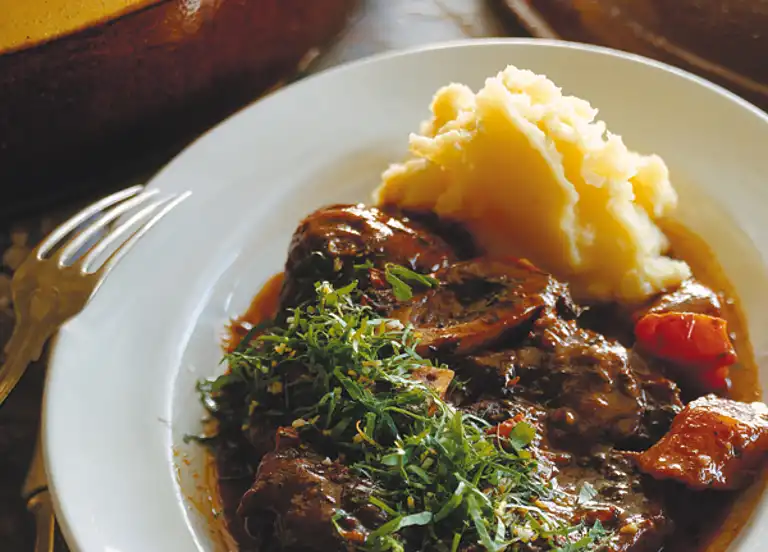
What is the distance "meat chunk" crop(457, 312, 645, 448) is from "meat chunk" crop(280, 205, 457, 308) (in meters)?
0.60

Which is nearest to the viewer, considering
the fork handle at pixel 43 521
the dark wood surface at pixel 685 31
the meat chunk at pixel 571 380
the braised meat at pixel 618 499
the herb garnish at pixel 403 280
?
the braised meat at pixel 618 499

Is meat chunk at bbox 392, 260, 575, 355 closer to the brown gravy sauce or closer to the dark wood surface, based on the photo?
the brown gravy sauce

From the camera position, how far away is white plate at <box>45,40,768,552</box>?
3.07m

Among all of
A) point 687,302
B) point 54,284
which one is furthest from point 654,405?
point 54,284

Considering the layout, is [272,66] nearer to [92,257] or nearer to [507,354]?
[92,257]

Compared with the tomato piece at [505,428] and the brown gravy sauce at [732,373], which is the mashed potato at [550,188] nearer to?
the brown gravy sauce at [732,373]

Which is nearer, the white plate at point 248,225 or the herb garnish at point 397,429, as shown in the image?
the herb garnish at point 397,429

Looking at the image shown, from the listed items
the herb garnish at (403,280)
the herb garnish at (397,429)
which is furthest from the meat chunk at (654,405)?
the herb garnish at (403,280)

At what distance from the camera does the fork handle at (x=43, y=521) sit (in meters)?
3.18

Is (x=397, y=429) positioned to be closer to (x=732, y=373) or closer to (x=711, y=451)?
(x=711, y=451)

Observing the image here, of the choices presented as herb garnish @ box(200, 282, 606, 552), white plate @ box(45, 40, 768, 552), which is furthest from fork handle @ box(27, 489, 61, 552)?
herb garnish @ box(200, 282, 606, 552)

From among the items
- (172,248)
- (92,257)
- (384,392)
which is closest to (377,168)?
(172,248)

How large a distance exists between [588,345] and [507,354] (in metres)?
0.33

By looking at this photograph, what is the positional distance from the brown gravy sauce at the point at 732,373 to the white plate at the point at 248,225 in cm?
5
